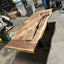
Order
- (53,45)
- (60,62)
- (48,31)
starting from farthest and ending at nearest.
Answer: (48,31)
(53,45)
(60,62)

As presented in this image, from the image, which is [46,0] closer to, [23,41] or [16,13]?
[16,13]

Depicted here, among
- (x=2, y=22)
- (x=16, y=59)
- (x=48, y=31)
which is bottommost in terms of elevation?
(x=16, y=59)

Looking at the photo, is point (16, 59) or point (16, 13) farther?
point (16, 13)

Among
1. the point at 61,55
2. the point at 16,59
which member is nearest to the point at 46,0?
the point at 16,59

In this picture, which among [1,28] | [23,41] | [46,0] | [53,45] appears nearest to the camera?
[53,45]

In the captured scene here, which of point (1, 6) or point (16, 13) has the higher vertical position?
point (1, 6)

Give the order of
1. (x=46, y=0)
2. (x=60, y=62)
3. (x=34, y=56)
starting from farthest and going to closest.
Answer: (x=46, y=0)
(x=34, y=56)
(x=60, y=62)

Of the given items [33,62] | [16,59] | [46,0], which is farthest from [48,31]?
[46,0]

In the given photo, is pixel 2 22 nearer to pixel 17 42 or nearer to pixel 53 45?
pixel 17 42

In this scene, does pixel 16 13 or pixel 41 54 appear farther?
pixel 16 13

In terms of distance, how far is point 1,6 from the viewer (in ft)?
24.2

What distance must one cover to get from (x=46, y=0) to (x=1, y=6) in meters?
4.16

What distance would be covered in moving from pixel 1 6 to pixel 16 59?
6.34m

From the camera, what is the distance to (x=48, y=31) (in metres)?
2.90
